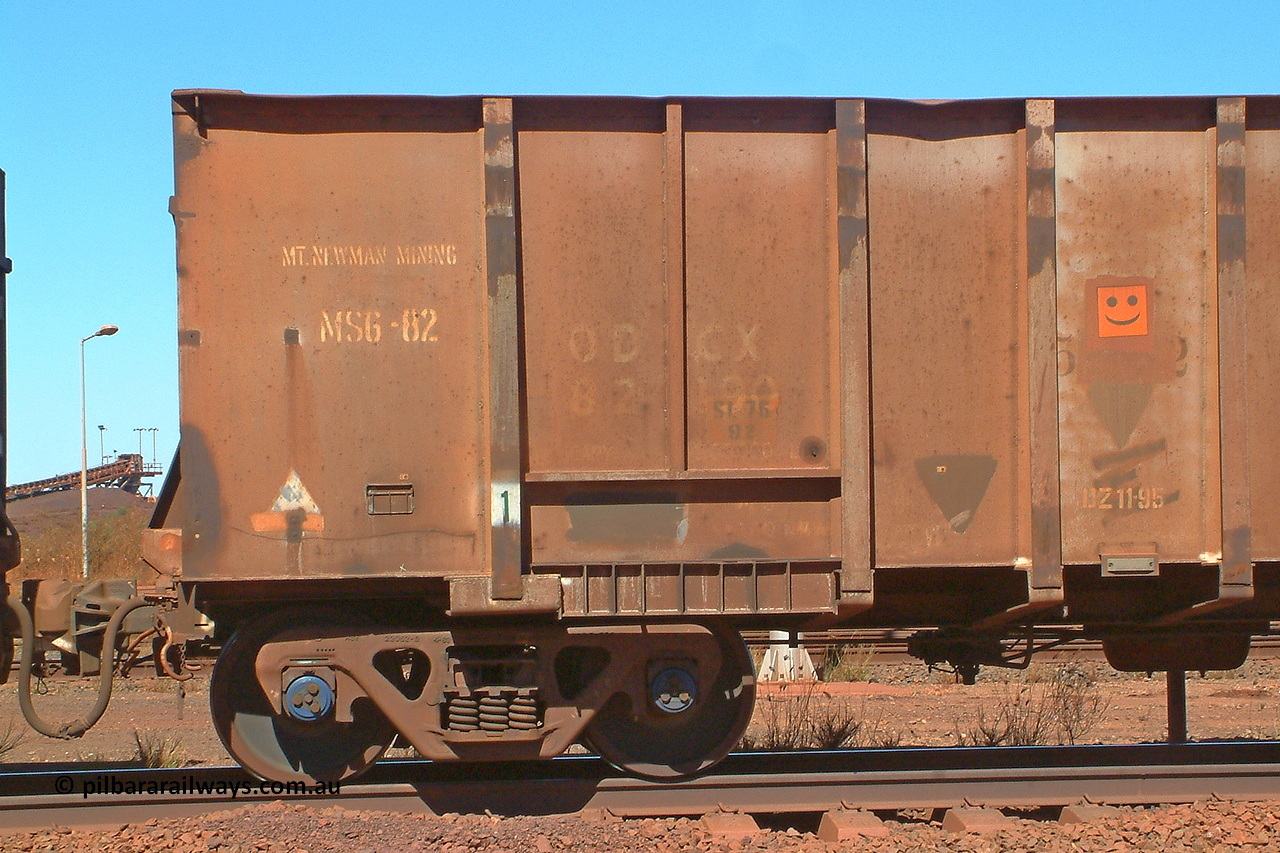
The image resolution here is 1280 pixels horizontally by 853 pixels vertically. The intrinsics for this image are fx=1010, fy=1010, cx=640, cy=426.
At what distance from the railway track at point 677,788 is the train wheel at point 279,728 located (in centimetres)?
14

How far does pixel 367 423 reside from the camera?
4.79m

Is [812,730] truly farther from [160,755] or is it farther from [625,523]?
[160,755]

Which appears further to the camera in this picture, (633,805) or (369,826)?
(633,805)

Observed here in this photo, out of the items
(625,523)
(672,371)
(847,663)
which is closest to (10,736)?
(625,523)

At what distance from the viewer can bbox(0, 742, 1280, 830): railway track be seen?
5168 millimetres

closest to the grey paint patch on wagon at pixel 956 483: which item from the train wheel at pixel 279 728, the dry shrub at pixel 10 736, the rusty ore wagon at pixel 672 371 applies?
the rusty ore wagon at pixel 672 371

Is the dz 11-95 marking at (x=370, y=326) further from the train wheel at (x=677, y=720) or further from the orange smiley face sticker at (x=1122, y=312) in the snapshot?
the orange smiley face sticker at (x=1122, y=312)

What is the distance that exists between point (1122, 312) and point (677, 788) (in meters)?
3.30

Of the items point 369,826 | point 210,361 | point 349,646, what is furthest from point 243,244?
point 369,826

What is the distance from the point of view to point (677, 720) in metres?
5.26

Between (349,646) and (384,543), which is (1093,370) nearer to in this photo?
(384,543)

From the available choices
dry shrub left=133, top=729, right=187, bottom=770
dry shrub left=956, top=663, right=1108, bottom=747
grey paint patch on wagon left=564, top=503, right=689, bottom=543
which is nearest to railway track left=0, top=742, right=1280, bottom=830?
dry shrub left=133, top=729, right=187, bottom=770

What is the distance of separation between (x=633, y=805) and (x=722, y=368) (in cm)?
231

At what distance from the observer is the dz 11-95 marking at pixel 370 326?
4.81 meters
